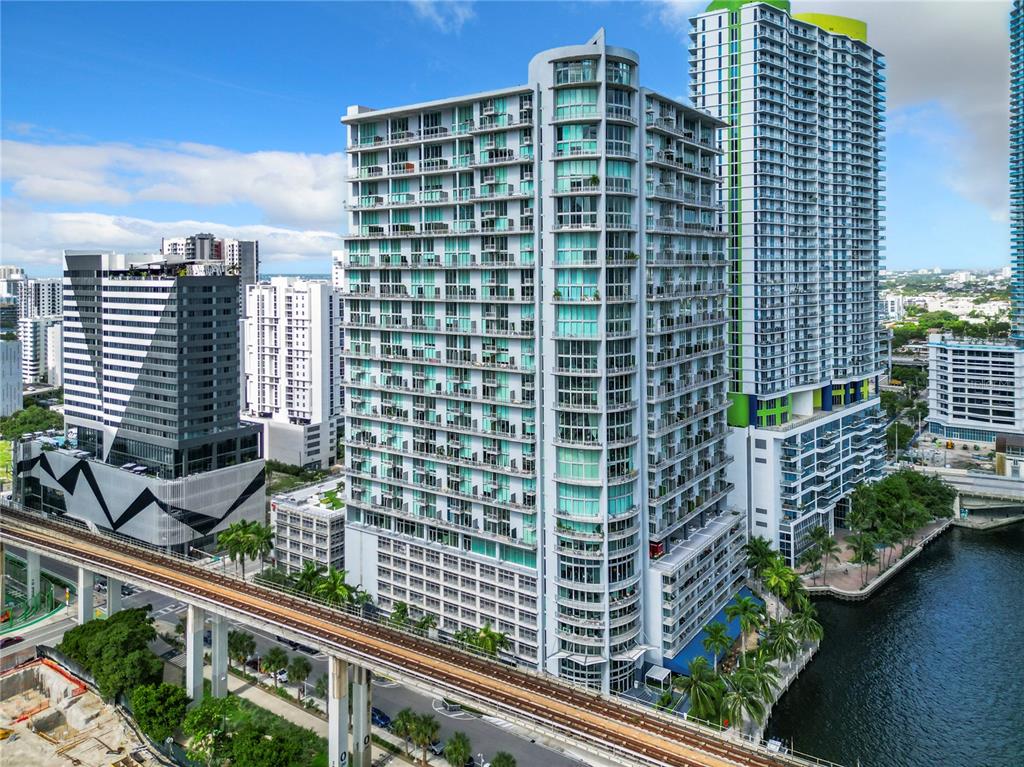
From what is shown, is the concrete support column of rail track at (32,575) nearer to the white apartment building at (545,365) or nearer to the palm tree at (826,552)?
the white apartment building at (545,365)

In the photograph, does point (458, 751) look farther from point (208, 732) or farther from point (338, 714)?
point (208, 732)

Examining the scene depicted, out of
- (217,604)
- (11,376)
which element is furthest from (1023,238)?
(11,376)

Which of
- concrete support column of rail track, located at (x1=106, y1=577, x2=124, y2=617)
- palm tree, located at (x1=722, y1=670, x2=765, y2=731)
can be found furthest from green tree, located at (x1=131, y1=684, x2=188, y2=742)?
palm tree, located at (x1=722, y1=670, x2=765, y2=731)

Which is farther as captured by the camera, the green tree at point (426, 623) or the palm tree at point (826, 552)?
the palm tree at point (826, 552)

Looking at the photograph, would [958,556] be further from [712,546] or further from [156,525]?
[156,525]

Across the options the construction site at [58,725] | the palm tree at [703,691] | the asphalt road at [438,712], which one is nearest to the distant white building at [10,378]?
the asphalt road at [438,712]

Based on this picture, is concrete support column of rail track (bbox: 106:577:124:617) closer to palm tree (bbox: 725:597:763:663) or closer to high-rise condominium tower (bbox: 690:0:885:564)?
palm tree (bbox: 725:597:763:663)

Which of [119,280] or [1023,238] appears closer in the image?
[119,280]
